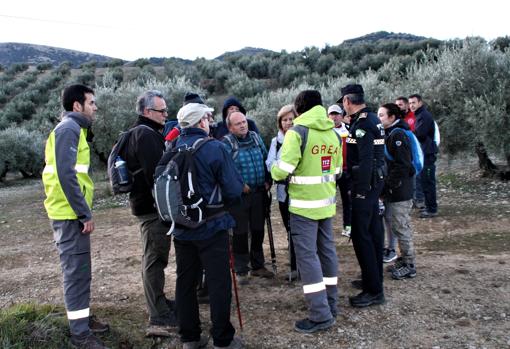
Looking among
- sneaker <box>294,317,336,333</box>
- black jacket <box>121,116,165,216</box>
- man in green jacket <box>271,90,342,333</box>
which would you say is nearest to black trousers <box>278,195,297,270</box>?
man in green jacket <box>271,90,342,333</box>

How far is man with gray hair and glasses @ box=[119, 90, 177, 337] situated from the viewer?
12.7ft

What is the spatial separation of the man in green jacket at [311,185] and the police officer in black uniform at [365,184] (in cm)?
33

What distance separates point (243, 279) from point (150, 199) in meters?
1.84

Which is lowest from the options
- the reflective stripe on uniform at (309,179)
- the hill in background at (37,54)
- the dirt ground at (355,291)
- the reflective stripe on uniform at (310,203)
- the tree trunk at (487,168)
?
the dirt ground at (355,291)

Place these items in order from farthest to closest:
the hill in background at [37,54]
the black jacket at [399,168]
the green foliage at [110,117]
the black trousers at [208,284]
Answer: the hill in background at [37,54]
the green foliage at [110,117]
the black jacket at [399,168]
the black trousers at [208,284]

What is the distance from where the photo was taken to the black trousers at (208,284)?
139 inches

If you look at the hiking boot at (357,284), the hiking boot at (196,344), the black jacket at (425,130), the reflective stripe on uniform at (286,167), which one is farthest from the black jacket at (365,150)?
the black jacket at (425,130)

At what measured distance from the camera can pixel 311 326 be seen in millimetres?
4039

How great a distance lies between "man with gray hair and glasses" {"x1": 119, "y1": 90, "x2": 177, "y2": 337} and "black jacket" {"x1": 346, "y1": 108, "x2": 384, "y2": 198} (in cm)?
193

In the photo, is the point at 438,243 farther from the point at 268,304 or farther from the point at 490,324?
the point at 268,304

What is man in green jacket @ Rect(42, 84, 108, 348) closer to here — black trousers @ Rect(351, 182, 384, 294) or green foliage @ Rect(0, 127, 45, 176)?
black trousers @ Rect(351, 182, 384, 294)

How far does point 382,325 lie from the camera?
4137 millimetres

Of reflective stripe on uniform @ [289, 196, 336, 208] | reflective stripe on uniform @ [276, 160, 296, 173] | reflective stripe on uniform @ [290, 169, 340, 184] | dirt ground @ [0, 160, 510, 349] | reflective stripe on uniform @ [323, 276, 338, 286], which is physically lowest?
dirt ground @ [0, 160, 510, 349]

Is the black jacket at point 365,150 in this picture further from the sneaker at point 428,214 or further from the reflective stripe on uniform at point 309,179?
the sneaker at point 428,214
